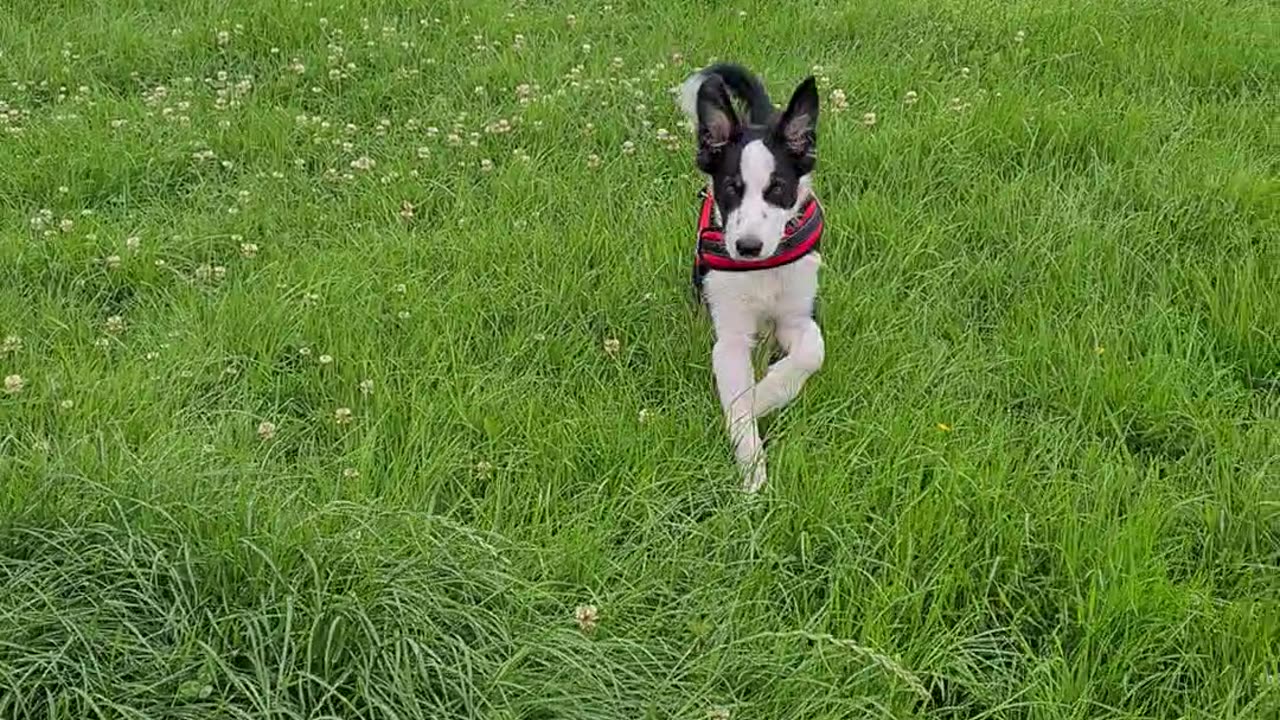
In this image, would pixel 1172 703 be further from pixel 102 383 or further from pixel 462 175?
pixel 462 175

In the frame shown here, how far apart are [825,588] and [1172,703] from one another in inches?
26.4

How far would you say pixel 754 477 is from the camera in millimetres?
2822

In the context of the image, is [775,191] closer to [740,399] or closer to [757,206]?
[757,206]

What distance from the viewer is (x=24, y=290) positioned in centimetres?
365

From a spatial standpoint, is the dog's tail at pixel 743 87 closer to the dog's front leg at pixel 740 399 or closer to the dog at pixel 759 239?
the dog at pixel 759 239

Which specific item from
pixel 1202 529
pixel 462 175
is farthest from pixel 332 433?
pixel 1202 529

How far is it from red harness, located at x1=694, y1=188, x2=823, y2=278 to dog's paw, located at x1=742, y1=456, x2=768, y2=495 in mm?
716

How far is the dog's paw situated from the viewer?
9.15 feet

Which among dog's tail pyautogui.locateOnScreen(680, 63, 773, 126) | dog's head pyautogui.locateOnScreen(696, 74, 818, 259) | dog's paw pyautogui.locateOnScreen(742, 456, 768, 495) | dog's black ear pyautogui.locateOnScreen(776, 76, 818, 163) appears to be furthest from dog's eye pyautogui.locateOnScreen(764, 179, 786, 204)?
dog's paw pyautogui.locateOnScreen(742, 456, 768, 495)

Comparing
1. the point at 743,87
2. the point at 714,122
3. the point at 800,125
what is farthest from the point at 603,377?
the point at 743,87

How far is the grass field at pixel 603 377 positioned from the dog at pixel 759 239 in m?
0.11

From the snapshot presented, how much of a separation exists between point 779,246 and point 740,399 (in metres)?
0.51

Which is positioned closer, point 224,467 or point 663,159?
point 224,467

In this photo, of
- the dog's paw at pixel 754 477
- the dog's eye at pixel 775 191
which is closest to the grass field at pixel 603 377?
the dog's paw at pixel 754 477
